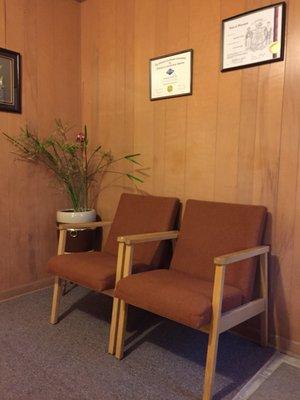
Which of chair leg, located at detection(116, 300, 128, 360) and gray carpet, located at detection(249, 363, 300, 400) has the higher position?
chair leg, located at detection(116, 300, 128, 360)

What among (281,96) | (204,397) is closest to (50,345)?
(204,397)

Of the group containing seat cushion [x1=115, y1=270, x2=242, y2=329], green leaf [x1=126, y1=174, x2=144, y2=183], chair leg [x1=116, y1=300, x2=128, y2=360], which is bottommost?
chair leg [x1=116, y1=300, x2=128, y2=360]

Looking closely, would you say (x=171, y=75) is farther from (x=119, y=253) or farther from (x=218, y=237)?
(x=119, y=253)

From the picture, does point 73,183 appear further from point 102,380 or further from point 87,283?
point 102,380

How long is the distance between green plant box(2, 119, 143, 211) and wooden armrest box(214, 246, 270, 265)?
1116 mm

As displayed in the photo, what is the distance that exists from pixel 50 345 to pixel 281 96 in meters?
1.86

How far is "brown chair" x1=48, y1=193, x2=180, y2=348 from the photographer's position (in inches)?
72.7

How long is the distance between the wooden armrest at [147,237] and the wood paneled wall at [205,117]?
0.35 metres

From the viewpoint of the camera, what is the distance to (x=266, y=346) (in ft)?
6.31

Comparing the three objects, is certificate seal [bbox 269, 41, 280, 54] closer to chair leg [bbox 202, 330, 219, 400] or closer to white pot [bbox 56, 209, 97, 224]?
chair leg [bbox 202, 330, 219, 400]

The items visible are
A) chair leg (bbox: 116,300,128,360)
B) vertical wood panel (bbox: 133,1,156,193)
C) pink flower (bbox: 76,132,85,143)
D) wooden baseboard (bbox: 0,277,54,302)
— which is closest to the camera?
chair leg (bbox: 116,300,128,360)

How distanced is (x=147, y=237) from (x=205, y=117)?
86cm

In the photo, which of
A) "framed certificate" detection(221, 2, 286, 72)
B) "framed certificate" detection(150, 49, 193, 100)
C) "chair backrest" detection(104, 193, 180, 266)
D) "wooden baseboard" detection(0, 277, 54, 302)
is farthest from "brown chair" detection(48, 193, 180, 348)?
"framed certificate" detection(221, 2, 286, 72)

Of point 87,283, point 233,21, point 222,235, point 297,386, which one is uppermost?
point 233,21
